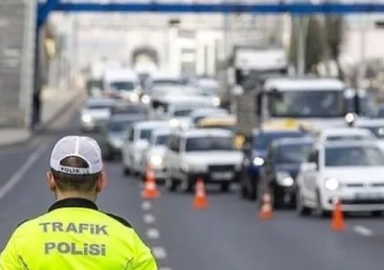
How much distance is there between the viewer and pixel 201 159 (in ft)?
133

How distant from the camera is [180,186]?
137ft

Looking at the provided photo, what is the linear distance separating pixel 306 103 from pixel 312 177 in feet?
53.6

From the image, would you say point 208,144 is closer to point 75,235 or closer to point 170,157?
point 170,157

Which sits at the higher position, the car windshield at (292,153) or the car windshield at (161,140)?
the car windshield at (292,153)

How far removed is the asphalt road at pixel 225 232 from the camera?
21.5 m

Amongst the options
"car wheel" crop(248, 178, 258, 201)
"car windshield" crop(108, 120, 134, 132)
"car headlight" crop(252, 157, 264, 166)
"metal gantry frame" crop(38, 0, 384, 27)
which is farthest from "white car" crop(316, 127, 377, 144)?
"metal gantry frame" crop(38, 0, 384, 27)

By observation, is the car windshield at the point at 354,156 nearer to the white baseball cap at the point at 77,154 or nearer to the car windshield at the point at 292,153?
the car windshield at the point at 292,153

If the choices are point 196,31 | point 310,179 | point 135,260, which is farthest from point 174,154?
point 196,31

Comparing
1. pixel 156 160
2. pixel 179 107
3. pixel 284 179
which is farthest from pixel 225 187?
pixel 179 107

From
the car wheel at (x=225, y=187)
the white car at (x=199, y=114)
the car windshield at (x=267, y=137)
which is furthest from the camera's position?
the white car at (x=199, y=114)

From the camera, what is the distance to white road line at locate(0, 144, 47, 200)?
1618 inches

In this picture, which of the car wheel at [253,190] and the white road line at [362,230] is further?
the car wheel at [253,190]

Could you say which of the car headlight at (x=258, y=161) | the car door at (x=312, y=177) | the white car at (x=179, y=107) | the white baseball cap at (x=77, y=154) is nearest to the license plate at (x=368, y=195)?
the car door at (x=312, y=177)

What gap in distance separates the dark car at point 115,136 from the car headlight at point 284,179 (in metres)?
24.3
